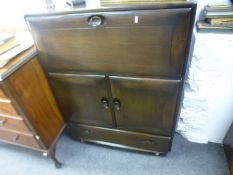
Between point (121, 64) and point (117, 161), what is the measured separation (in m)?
0.81

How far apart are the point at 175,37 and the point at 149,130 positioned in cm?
62

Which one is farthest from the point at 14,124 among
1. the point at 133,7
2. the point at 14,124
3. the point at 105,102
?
the point at 133,7

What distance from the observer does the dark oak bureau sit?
0.72 meters

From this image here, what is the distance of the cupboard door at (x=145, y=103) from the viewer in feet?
2.92

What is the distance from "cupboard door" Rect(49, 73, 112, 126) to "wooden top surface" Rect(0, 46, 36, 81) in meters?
0.16

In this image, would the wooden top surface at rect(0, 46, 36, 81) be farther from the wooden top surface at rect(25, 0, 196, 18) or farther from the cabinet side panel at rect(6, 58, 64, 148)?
the wooden top surface at rect(25, 0, 196, 18)

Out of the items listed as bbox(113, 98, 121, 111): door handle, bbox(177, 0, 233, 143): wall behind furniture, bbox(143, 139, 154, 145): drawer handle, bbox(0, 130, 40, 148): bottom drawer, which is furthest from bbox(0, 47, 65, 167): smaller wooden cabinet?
bbox(177, 0, 233, 143): wall behind furniture

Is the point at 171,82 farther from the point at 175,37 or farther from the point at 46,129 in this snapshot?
the point at 46,129

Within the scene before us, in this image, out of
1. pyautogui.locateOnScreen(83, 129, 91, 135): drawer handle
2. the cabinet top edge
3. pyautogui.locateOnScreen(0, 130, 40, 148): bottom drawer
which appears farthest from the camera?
pyautogui.locateOnScreen(83, 129, 91, 135): drawer handle

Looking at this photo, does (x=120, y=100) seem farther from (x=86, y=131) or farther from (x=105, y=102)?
(x=86, y=131)

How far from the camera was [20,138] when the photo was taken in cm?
119

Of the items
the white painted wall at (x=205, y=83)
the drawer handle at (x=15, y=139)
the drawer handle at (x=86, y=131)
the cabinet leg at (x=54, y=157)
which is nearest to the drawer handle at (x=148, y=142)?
the white painted wall at (x=205, y=83)

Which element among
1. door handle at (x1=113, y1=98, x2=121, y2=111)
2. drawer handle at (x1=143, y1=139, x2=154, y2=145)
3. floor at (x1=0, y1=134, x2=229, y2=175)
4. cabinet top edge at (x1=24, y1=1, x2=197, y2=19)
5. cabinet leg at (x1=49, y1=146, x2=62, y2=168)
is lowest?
floor at (x1=0, y1=134, x2=229, y2=175)

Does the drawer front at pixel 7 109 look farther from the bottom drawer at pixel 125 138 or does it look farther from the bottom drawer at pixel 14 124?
the bottom drawer at pixel 125 138
